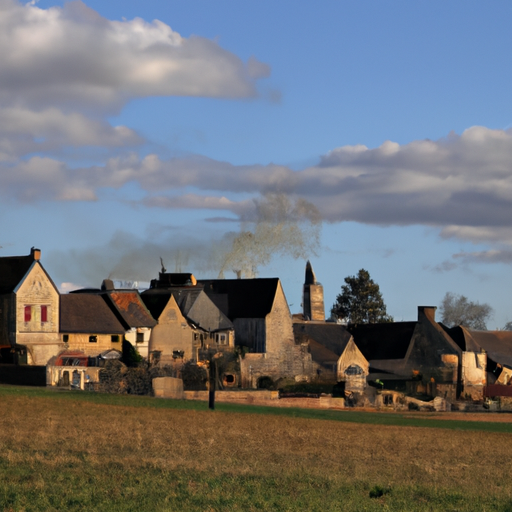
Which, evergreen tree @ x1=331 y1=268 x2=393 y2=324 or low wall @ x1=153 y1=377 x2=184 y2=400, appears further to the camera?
evergreen tree @ x1=331 y1=268 x2=393 y2=324

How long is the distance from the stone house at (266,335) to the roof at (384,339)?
38.6ft

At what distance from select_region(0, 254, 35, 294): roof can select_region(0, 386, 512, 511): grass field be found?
74.0 ft

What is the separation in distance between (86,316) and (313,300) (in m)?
49.9

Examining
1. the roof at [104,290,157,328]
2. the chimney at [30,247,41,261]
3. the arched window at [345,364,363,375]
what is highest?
the chimney at [30,247,41,261]

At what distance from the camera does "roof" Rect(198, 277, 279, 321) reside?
281ft

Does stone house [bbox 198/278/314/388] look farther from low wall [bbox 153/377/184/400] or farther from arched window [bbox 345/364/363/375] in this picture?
low wall [bbox 153/377/184/400]

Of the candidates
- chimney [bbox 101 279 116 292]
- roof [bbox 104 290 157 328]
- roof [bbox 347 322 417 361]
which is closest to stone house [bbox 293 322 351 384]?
roof [bbox 347 322 417 361]

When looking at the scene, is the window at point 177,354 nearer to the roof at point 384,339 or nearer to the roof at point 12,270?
the roof at point 12,270

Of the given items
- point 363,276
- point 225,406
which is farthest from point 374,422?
point 363,276

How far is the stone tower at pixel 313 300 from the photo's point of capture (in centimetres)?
11879

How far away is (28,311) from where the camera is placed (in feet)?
230

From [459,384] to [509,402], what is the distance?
7.37 m

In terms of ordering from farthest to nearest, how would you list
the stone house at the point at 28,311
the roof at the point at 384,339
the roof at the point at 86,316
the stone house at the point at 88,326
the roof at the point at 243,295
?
1. the roof at the point at 384,339
2. the roof at the point at 243,295
3. the roof at the point at 86,316
4. the stone house at the point at 88,326
5. the stone house at the point at 28,311

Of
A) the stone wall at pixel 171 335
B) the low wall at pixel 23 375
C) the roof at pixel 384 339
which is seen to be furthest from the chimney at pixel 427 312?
the low wall at pixel 23 375
